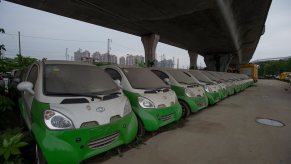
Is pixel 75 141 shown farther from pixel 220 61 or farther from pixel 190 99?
pixel 220 61

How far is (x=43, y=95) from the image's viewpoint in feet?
8.17

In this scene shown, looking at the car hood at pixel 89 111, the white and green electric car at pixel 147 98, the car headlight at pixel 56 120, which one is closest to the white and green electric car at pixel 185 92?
the white and green electric car at pixel 147 98

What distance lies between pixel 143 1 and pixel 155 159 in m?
10.4

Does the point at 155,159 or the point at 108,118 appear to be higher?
the point at 108,118

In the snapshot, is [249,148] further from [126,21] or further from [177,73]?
[126,21]

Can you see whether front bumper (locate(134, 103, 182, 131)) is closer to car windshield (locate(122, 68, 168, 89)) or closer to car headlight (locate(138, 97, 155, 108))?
car headlight (locate(138, 97, 155, 108))

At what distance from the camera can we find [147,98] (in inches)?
150

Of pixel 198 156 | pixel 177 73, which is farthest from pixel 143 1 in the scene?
pixel 198 156

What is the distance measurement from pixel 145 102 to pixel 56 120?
1.92 metres

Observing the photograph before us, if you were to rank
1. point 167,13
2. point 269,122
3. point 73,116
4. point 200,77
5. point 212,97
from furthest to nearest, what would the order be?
1. point 167,13
2. point 200,77
3. point 212,97
4. point 269,122
5. point 73,116

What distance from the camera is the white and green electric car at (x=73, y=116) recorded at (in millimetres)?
2182

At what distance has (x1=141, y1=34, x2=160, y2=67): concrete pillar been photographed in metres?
20.2

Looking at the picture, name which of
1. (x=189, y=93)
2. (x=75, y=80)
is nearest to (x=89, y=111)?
(x=75, y=80)

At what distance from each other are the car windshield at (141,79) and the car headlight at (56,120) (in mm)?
1978
